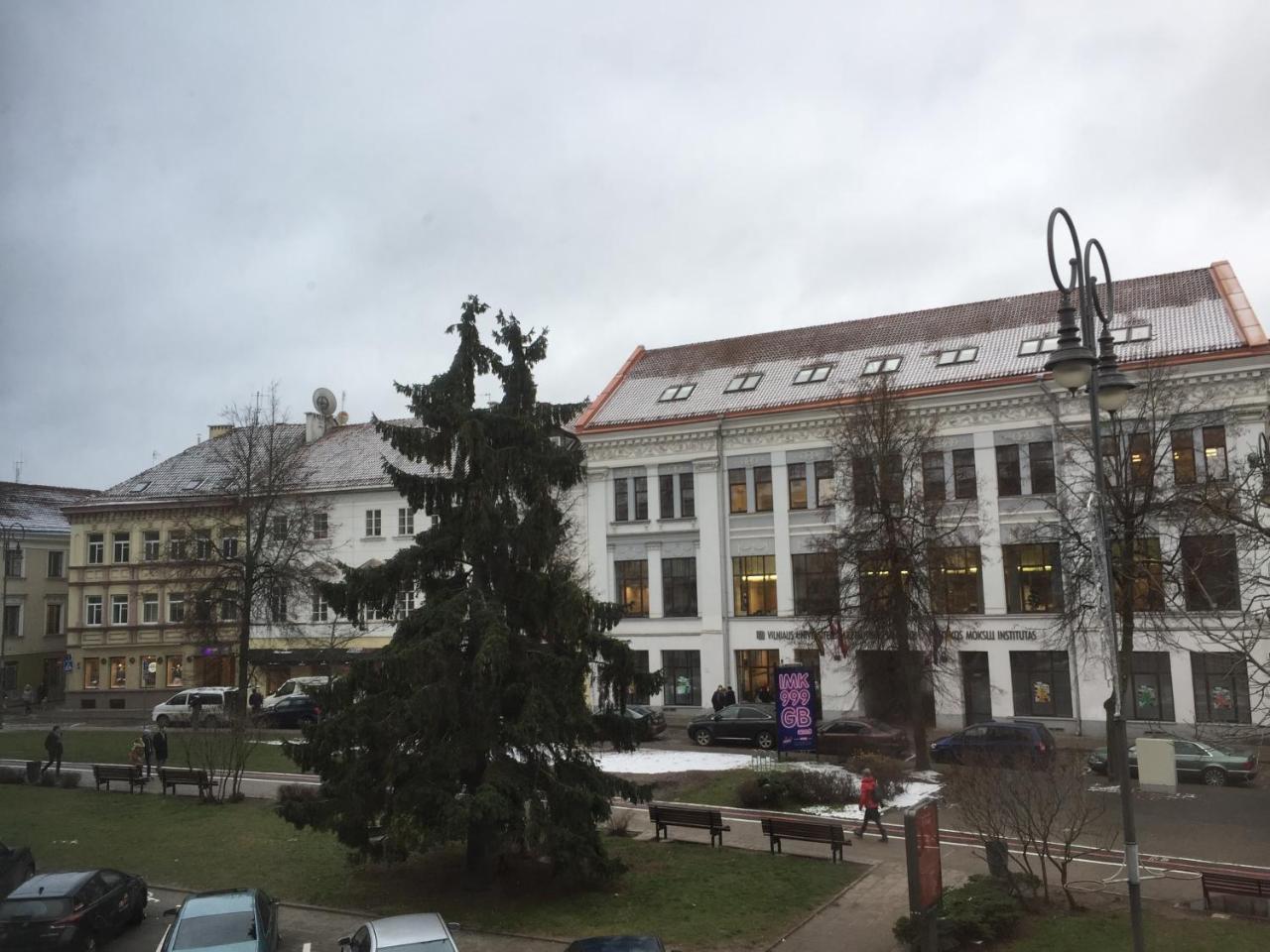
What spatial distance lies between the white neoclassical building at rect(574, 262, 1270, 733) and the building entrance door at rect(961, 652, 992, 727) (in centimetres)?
5

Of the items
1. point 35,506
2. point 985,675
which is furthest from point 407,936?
point 35,506

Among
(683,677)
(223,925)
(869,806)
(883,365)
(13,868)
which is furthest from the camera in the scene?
(683,677)

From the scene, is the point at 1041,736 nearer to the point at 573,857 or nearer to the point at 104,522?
the point at 573,857

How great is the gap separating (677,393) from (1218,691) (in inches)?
968

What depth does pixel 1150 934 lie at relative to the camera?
1386 cm

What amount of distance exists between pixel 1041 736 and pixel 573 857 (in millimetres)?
16133

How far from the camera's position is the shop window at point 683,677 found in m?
43.3

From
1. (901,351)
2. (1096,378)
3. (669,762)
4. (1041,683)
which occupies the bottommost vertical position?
(669,762)

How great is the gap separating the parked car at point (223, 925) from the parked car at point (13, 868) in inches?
225

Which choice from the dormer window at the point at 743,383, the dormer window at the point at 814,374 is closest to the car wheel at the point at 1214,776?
the dormer window at the point at 814,374

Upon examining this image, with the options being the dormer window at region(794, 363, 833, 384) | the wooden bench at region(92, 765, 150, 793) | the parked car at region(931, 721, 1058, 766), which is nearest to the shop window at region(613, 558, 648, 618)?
the dormer window at region(794, 363, 833, 384)

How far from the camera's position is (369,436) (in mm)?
56562

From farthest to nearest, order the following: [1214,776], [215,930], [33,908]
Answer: [1214,776] → [33,908] → [215,930]

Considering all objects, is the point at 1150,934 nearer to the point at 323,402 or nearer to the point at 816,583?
the point at 816,583
